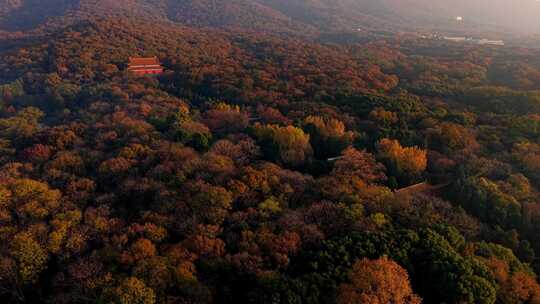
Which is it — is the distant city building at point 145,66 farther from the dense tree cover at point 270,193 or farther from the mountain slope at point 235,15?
the mountain slope at point 235,15

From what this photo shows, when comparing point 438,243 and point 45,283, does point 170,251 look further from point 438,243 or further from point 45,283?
point 438,243

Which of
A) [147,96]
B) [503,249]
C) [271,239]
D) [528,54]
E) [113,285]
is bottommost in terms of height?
[147,96]

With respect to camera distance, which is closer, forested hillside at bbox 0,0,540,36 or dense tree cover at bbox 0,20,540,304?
dense tree cover at bbox 0,20,540,304

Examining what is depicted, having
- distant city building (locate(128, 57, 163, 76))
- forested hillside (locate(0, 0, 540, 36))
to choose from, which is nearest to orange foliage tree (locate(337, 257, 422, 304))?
distant city building (locate(128, 57, 163, 76))

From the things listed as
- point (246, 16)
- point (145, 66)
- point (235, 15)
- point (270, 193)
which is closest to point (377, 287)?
point (270, 193)

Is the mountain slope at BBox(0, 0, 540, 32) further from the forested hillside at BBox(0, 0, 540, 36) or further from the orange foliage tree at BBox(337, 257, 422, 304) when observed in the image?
the orange foliage tree at BBox(337, 257, 422, 304)

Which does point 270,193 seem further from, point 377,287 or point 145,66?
point 145,66

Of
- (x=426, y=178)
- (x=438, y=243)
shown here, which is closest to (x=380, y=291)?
(x=438, y=243)
